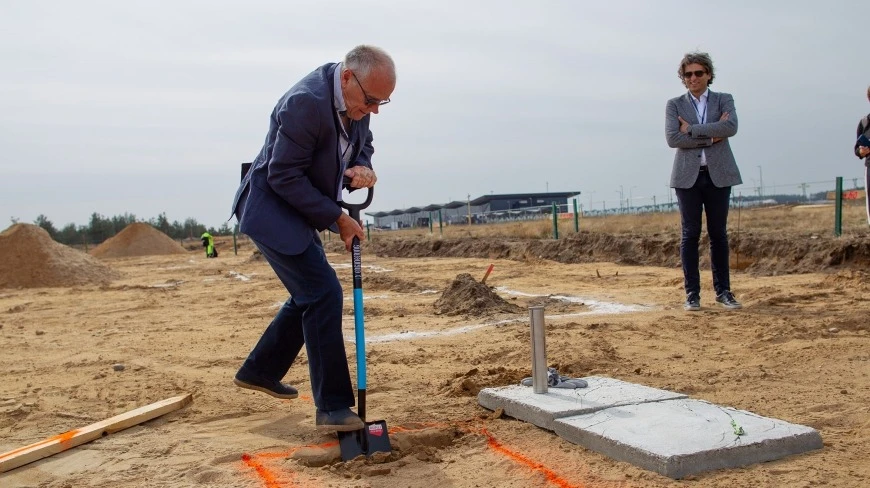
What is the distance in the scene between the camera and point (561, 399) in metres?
3.38

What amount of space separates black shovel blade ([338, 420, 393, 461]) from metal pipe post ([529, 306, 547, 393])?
2.65ft

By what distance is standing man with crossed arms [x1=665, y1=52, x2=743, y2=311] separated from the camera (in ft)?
21.0

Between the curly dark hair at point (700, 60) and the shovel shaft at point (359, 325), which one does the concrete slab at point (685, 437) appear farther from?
the curly dark hair at point (700, 60)

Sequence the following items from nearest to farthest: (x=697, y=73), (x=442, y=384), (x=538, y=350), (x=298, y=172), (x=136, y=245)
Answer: (x=298, y=172)
(x=538, y=350)
(x=442, y=384)
(x=697, y=73)
(x=136, y=245)

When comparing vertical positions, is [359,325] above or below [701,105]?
below

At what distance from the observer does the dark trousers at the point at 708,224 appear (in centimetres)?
646

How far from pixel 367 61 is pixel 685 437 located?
6.33 feet

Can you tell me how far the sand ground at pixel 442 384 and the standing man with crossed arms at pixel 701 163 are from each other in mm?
423

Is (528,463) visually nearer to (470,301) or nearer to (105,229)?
(470,301)

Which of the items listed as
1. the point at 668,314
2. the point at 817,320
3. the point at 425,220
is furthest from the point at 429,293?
the point at 425,220

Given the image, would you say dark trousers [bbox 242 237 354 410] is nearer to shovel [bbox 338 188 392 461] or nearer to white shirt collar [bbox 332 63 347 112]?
shovel [bbox 338 188 392 461]

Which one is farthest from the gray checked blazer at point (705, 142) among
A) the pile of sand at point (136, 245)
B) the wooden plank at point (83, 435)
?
the pile of sand at point (136, 245)

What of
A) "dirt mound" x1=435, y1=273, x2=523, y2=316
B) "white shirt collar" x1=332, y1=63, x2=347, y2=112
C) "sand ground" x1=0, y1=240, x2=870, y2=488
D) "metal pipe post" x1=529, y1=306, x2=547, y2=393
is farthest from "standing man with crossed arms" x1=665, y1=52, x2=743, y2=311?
"white shirt collar" x1=332, y1=63, x2=347, y2=112

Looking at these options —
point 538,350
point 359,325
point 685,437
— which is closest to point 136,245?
point 359,325
